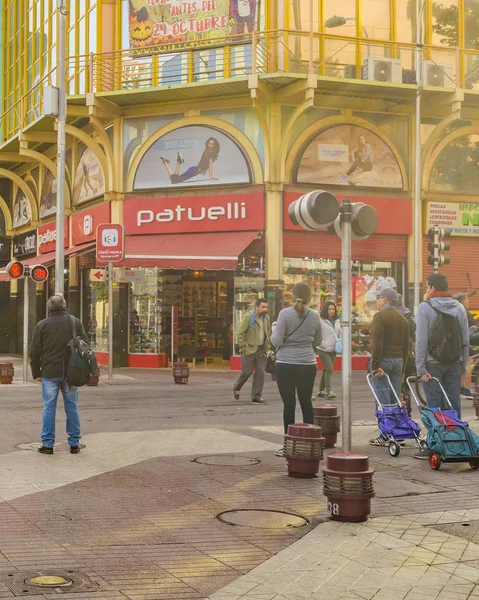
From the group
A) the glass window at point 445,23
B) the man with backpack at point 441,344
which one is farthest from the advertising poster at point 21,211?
the man with backpack at point 441,344

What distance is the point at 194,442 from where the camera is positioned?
10328 millimetres

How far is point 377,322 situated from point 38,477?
4218 millimetres

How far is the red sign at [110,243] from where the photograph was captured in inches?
765

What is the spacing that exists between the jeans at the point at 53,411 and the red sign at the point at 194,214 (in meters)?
13.6

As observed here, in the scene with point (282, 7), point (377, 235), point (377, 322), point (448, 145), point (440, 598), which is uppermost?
point (282, 7)

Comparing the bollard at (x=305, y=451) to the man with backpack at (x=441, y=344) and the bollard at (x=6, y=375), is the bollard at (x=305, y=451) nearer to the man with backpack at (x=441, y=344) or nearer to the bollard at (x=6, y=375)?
the man with backpack at (x=441, y=344)

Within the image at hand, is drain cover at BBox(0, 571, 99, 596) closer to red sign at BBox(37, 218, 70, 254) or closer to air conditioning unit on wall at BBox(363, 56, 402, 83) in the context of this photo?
air conditioning unit on wall at BBox(363, 56, 402, 83)

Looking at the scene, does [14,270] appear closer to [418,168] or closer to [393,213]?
[393,213]

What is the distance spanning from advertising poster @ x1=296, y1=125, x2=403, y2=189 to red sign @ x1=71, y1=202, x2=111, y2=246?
5614mm

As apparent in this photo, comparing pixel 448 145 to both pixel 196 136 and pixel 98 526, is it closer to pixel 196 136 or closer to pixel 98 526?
pixel 196 136

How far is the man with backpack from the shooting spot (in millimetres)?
9430

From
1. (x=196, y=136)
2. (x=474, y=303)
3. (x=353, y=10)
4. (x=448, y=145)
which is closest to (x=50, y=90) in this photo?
(x=196, y=136)

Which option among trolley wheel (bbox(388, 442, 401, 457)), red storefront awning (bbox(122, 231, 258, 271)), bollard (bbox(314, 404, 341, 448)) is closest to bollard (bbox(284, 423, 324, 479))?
trolley wheel (bbox(388, 442, 401, 457))

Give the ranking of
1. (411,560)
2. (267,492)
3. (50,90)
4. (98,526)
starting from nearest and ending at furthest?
(411,560)
(98,526)
(267,492)
(50,90)
